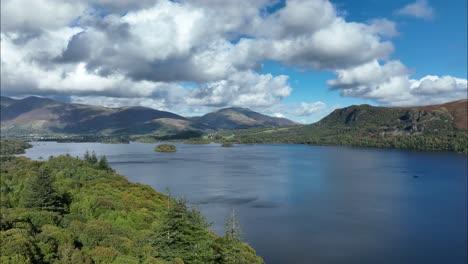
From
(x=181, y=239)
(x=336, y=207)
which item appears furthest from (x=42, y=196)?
(x=336, y=207)

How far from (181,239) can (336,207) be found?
67.8 meters

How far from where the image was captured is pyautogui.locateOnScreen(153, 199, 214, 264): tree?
33000 mm

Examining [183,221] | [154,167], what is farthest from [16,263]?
[154,167]

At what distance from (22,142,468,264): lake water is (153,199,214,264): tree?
2540 centimetres

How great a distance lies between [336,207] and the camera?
93.8 m

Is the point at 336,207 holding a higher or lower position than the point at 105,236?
lower

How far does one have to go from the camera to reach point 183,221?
35281 mm

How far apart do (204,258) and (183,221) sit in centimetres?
408

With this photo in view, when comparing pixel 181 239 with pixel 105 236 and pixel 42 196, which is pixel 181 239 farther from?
pixel 42 196

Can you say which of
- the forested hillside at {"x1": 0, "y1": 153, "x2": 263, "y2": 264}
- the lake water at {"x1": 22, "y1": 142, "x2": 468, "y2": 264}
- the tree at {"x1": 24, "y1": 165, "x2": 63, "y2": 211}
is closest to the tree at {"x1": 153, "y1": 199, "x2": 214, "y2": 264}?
the forested hillside at {"x1": 0, "y1": 153, "x2": 263, "y2": 264}

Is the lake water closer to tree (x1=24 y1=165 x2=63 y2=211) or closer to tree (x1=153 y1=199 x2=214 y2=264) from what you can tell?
tree (x1=153 y1=199 x2=214 y2=264)

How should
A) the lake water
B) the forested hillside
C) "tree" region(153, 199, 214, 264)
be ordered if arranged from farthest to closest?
the lake water < "tree" region(153, 199, 214, 264) < the forested hillside

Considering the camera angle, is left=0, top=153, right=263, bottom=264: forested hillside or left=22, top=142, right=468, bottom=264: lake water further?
left=22, top=142, right=468, bottom=264: lake water

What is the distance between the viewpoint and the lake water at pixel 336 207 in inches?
2426
